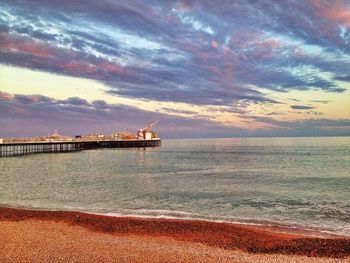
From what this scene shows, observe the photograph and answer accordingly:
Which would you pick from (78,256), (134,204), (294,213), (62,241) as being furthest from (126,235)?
(294,213)

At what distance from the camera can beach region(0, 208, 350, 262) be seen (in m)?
10.5

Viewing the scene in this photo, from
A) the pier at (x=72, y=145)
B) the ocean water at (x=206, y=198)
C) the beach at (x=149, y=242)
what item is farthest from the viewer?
the pier at (x=72, y=145)

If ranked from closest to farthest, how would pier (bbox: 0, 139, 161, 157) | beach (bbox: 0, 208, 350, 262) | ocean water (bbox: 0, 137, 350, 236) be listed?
beach (bbox: 0, 208, 350, 262) < ocean water (bbox: 0, 137, 350, 236) < pier (bbox: 0, 139, 161, 157)

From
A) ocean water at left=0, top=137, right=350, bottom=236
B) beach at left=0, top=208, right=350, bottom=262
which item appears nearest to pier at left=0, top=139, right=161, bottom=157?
ocean water at left=0, top=137, right=350, bottom=236

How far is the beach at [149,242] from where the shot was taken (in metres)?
10.5

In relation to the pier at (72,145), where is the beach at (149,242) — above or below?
below

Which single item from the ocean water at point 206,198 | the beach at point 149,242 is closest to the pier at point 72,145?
the ocean water at point 206,198

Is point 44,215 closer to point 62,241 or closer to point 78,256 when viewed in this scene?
point 62,241

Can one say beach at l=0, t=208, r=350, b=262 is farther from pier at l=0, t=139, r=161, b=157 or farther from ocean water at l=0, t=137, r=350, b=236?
pier at l=0, t=139, r=161, b=157

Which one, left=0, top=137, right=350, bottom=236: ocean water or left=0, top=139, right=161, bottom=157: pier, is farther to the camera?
left=0, top=139, right=161, bottom=157: pier

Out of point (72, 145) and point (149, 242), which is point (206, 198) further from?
point (72, 145)

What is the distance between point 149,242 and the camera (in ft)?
41.0

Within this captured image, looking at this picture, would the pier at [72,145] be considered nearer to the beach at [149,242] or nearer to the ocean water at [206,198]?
the ocean water at [206,198]

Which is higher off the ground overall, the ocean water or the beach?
the beach
